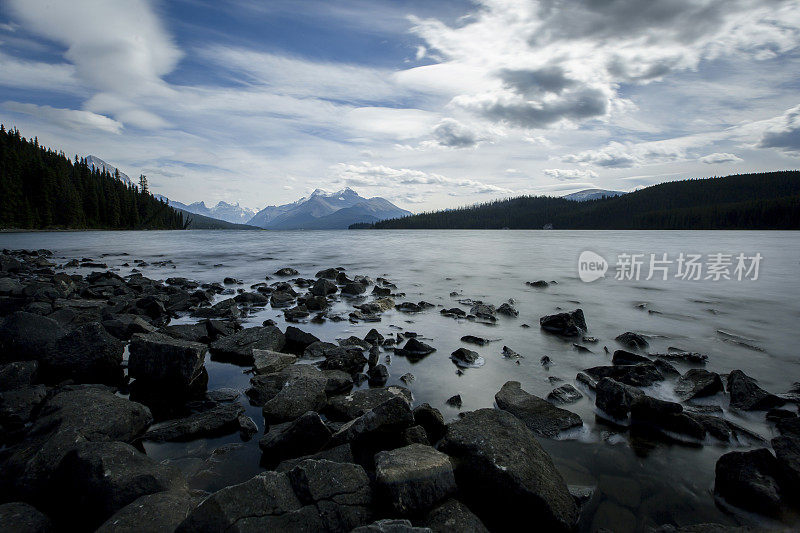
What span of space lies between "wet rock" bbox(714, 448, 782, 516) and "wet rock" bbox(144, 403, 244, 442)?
8369 mm

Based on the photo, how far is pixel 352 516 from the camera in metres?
4.32

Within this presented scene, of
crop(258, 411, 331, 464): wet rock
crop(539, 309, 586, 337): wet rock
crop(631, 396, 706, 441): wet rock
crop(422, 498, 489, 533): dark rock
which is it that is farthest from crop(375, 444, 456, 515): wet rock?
crop(539, 309, 586, 337): wet rock

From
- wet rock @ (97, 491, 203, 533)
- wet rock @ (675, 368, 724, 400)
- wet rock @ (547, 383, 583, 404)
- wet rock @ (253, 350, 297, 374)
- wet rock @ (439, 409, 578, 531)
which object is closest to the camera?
wet rock @ (97, 491, 203, 533)

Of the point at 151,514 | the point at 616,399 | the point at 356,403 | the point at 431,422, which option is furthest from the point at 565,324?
the point at 151,514

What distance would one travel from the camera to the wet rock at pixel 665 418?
7.31 m

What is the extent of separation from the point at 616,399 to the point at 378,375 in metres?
5.49

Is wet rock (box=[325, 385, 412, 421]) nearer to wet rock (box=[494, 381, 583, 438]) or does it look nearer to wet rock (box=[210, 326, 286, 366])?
wet rock (box=[494, 381, 583, 438])

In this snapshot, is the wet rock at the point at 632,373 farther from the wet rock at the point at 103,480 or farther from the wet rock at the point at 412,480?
the wet rock at the point at 103,480

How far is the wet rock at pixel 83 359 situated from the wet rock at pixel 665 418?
12068 mm

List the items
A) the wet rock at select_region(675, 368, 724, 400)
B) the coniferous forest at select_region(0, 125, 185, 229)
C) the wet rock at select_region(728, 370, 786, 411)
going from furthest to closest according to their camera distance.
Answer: the coniferous forest at select_region(0, 125, 185, 229)
the wet rock at select_region(675, 368, 724, 400)
the wet rock at select_region(728, 370, 786, 411)

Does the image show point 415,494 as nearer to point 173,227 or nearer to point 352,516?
point 352,516

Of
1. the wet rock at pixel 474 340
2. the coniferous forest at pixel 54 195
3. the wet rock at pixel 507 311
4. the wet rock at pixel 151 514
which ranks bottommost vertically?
the wet rock at pixel 474 340

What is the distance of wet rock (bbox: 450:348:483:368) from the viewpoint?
11.0m

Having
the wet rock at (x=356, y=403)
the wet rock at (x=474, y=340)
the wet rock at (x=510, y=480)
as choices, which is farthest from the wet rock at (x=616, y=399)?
the wet rock at (x=474, y=340)
